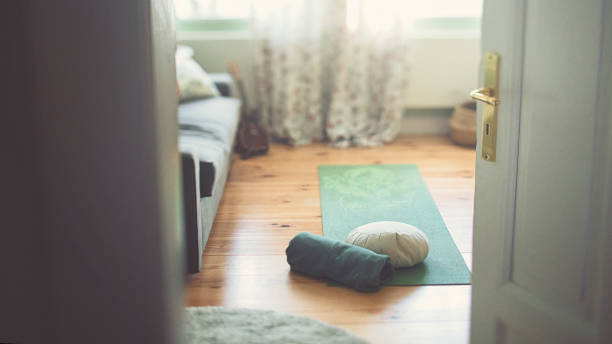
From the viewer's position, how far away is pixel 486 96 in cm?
146

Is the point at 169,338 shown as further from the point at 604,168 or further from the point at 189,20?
the point at 189,20

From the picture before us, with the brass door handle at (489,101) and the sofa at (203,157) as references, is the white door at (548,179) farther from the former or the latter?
the sofa at (203,157)

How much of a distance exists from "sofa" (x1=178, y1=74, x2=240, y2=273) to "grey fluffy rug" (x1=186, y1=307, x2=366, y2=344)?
37 cm

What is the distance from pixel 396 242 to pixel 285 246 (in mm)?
502

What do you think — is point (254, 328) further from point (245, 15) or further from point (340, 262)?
point (245, 15)

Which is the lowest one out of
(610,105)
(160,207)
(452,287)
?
(452,287)

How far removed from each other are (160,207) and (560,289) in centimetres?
84

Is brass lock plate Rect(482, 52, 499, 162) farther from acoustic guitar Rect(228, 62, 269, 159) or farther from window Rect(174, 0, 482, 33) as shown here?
window Rect(174, 0, 482, 33)

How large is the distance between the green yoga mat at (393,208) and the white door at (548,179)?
96 cm

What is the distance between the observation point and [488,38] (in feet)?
4.86

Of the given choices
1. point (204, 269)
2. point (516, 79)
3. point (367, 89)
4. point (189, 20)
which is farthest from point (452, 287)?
point (189, 20)

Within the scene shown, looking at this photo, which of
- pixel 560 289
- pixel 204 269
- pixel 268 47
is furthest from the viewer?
pixel 268 47

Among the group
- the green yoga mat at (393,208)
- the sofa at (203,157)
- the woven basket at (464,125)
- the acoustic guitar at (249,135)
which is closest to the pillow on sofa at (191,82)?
the sofa at (203,157)

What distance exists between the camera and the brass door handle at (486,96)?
1.44m
